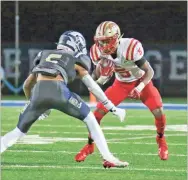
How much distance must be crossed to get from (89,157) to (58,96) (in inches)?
67.0

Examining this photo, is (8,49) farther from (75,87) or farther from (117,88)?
(117,88)

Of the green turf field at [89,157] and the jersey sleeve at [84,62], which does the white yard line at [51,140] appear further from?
the jersey sleeve at [84,62]

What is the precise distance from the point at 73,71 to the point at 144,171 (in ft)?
3.60

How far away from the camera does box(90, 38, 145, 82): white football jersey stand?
319 inches

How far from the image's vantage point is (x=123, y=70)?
8336 mm

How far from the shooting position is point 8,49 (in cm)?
1925

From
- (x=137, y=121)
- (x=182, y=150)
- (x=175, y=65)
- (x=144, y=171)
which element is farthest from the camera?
(x=175, y=65)

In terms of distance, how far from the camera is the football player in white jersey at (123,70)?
797cm

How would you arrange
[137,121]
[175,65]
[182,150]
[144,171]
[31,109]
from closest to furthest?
[31,109] < [144,171] < [182,150] < [137,121] < [175,65]

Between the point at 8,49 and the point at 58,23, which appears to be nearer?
the point at 8,49

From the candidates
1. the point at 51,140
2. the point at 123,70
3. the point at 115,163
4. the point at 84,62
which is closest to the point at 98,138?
the point at 115,163

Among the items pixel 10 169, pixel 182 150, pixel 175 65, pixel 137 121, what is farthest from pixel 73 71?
pixel 175 65

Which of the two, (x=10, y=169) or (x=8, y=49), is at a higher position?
(x=10, y=169)

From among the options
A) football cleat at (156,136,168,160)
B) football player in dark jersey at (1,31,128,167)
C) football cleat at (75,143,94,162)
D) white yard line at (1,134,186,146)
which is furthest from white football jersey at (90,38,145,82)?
white yard line at (1,134,186,146)
